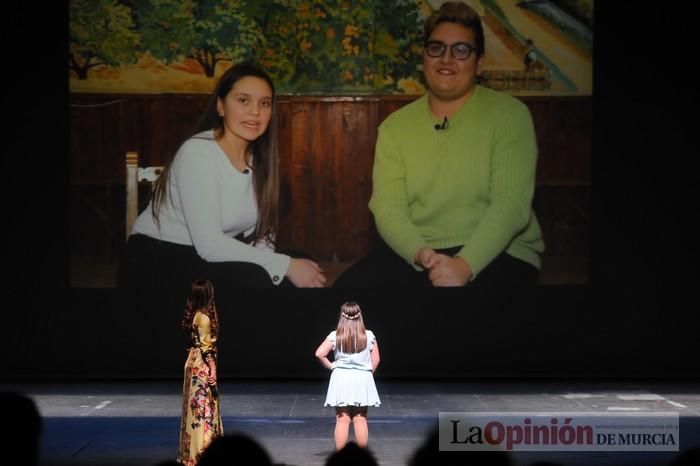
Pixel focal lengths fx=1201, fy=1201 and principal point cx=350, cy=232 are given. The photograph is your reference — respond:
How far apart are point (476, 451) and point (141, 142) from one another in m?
11.6

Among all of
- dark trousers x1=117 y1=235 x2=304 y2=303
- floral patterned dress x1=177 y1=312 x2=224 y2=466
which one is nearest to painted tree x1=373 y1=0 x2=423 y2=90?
dark trousers x1=117 y1=235 x2=304 y2=303

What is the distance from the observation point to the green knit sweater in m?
15.2

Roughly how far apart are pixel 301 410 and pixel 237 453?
9498mm

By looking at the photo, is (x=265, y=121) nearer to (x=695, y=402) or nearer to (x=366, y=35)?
(x=366, y=35)

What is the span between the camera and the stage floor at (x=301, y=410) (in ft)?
35.4

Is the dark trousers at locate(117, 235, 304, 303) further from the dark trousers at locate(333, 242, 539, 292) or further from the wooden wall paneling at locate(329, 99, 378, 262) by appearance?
the dark trousers at locate(333, 242, 539, 292)

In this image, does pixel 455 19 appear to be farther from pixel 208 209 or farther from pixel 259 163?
pixel 208 209

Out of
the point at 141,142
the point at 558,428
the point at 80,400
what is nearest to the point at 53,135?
the point at 141,142

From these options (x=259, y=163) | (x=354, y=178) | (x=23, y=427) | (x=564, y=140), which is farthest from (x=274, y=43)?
(x=23, y=427)

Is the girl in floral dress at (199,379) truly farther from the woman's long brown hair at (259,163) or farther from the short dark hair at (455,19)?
the short dark hair at (455,19)

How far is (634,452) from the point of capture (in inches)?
436

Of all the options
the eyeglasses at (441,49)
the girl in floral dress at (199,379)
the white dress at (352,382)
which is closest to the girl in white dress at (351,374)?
the white dress at (352,382)

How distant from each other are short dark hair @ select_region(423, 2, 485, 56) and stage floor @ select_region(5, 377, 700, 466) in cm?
440

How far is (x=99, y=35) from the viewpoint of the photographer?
1525cm
